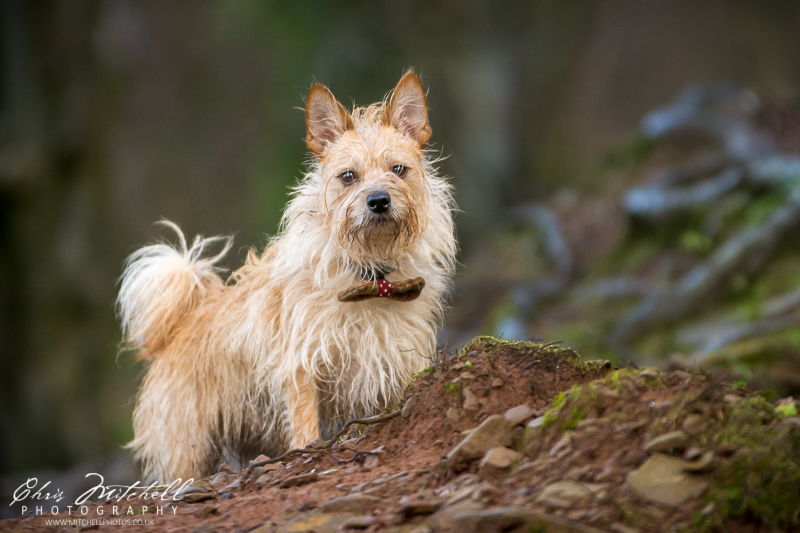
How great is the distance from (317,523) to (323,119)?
105 inches

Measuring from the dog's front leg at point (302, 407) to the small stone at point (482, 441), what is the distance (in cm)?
152

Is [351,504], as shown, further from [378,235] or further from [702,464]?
[378,235]

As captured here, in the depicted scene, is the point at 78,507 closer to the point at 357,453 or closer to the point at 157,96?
the point at 357,453

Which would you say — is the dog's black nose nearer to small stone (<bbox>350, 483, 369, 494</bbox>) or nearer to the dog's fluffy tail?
the dog's fluffy tail

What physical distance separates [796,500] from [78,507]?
3.28 m

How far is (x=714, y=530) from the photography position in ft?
6.77

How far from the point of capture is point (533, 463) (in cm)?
245

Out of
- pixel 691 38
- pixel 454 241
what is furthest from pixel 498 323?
pixel 691 38

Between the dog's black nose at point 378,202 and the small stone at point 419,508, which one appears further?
the dog's black nose at point 378,202

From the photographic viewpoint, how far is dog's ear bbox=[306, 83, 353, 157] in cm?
427

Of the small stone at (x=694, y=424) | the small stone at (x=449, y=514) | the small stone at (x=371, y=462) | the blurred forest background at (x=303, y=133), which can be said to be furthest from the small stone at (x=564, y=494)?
the blurred forest background at (x=303, y=133)

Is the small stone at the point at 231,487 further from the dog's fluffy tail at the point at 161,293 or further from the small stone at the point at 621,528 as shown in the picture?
the dog's fluffy tail at the point at 161,293

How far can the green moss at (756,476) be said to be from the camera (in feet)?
6.91

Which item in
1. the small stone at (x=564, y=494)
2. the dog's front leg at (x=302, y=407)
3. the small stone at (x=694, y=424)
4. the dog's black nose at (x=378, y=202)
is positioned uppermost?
the dog's black nose at (x=378, y=202)
